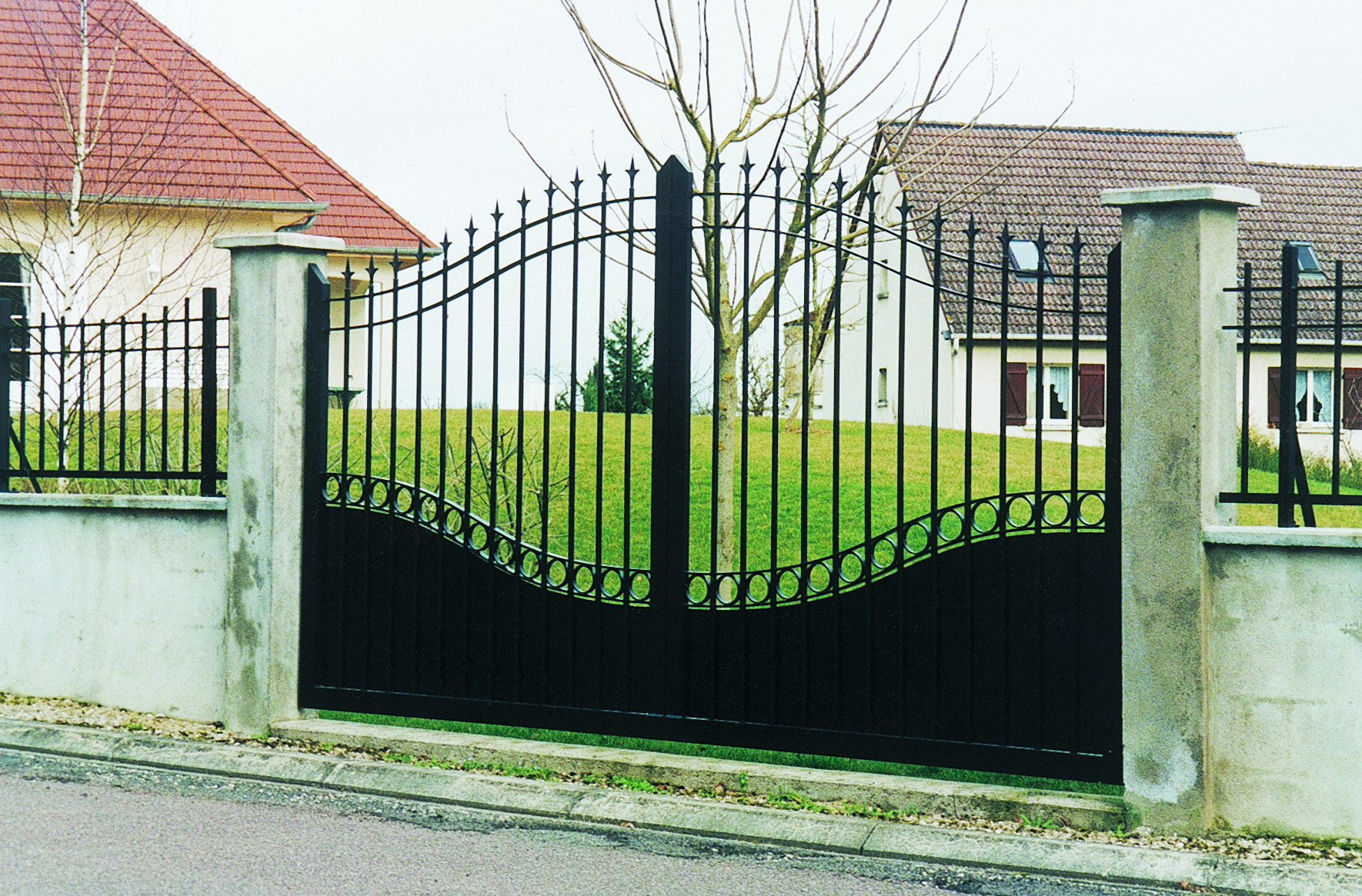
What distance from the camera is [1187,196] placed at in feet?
16.6

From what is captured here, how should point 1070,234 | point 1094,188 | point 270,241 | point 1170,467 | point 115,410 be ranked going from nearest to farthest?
point 1170,467 < point 270,241 < point 115,410 < point 1070,234 < point 1094,188

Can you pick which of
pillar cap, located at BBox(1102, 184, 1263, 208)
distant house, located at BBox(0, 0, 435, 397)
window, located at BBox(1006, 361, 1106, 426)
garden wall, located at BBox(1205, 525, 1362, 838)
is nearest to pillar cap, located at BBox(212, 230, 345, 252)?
pillar cap, located at BBox(1102, 184, 1263, 208)

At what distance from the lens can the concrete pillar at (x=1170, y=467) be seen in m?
5.06

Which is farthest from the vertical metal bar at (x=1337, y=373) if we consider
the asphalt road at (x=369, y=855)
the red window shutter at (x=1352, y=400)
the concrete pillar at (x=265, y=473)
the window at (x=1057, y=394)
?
Answer: the red window shutter at (x=1352, y=400)

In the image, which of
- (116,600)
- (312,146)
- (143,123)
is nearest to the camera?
(116,600)

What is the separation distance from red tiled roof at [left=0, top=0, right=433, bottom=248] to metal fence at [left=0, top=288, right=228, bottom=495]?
1.71 m

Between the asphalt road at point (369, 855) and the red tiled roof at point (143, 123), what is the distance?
9.95 m

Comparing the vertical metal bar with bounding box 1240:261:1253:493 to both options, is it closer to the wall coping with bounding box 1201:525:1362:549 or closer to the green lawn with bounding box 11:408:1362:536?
the wall coping with bounding box 1201:525:1362:549

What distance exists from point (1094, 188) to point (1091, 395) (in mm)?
4963

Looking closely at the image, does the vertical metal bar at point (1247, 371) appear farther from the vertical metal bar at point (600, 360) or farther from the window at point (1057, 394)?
the window at point (1057, 394)

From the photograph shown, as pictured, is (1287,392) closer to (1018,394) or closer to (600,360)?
(600,360)

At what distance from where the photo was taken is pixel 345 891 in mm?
4625

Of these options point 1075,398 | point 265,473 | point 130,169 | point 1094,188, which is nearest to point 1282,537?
point 1075,398

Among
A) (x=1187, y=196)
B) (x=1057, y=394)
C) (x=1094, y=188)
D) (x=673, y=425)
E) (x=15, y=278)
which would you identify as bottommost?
(x=673, y=425)
